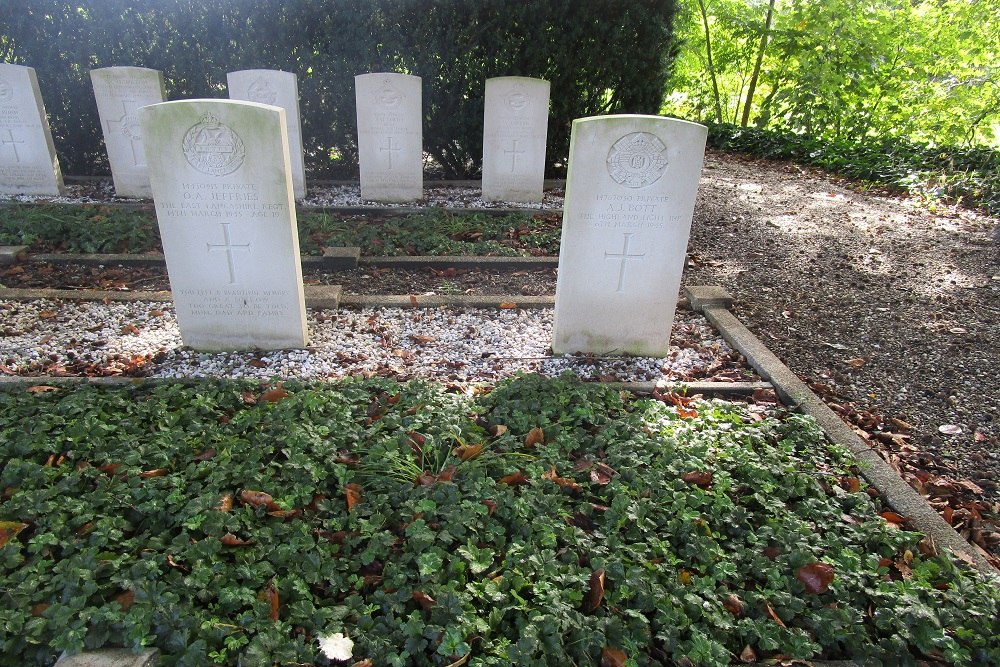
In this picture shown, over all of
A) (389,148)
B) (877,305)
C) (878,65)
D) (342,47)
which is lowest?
(877,305)

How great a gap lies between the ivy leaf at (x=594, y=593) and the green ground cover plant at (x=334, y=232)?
4151 millimetres

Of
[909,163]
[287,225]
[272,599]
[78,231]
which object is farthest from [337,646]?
[909,163]

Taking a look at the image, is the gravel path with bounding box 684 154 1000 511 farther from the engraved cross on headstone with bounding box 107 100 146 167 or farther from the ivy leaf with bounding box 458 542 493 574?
the engraved cross on headstone with bounding box 107 100 146 167

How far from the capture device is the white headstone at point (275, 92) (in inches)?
291

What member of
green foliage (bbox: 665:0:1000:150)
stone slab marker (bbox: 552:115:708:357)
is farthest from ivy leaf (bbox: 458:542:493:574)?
green foliage (bbox: 665:0:1000:150)

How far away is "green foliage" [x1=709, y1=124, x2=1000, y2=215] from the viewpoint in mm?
8344

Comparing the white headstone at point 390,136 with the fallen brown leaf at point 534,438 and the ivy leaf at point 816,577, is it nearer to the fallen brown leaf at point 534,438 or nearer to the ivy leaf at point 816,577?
Answer: the fallen brown leaf at point 534,438

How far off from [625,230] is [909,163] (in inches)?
323

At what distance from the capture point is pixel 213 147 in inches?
139

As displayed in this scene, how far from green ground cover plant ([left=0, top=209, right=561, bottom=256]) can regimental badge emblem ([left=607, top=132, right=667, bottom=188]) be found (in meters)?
2.45

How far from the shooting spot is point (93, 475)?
256 centimetres

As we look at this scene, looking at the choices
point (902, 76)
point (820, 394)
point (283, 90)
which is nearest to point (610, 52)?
point (283, 90)

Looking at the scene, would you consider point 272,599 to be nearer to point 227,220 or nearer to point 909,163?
point 227,220

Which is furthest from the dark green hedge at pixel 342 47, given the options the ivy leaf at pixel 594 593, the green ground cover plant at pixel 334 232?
the ivy leaf at pixel 594 593
